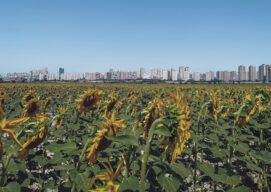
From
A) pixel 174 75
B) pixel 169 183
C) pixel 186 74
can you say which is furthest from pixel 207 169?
pixel 186 74

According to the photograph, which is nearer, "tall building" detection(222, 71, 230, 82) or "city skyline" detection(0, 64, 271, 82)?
"city skyline" detection(0, 64, 271, 82)

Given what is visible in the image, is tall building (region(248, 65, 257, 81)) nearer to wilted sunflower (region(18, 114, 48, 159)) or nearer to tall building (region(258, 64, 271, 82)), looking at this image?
tall building (region(258, 64, 271, 82))

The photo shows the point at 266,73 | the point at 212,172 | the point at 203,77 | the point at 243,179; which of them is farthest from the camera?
the point at 203,77

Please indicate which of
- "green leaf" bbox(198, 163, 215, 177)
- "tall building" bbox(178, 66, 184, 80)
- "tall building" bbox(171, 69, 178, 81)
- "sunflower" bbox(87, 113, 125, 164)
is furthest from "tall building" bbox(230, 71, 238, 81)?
"sunflower" bbox(87, 113, 125, 164)

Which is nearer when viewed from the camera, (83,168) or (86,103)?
(83,168)

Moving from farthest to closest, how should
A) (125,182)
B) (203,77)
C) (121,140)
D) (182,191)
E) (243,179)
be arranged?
(203,77) < (243,179) < (182,191) < (125,182) < (121,140)

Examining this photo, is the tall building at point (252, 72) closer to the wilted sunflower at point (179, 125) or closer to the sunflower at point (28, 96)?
the sunflower at point (28, 96)

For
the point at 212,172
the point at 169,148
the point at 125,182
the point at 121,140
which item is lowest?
the point at 212,172

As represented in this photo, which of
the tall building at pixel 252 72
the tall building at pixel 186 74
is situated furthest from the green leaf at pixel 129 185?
the tall building at pixel 186 74

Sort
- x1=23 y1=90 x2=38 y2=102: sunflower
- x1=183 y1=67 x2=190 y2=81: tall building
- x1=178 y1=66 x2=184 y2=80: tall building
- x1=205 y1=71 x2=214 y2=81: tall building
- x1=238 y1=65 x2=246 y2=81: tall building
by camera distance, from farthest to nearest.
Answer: x1=178 y1=66 x2=184 y2=80: tall building → x1=183 y1=67 x2=190 y2=81: tall building → x1=205 y1=71 x2=214 y2=81: tall building → x1=238 y1=65 x2=246 y2=81: tall building → x1=23 y1=90 x2=38 y2=102: sunflower

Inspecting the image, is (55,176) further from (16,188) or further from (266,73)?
(266,73)

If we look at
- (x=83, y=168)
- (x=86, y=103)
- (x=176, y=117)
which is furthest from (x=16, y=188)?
(x=86, y=103)
